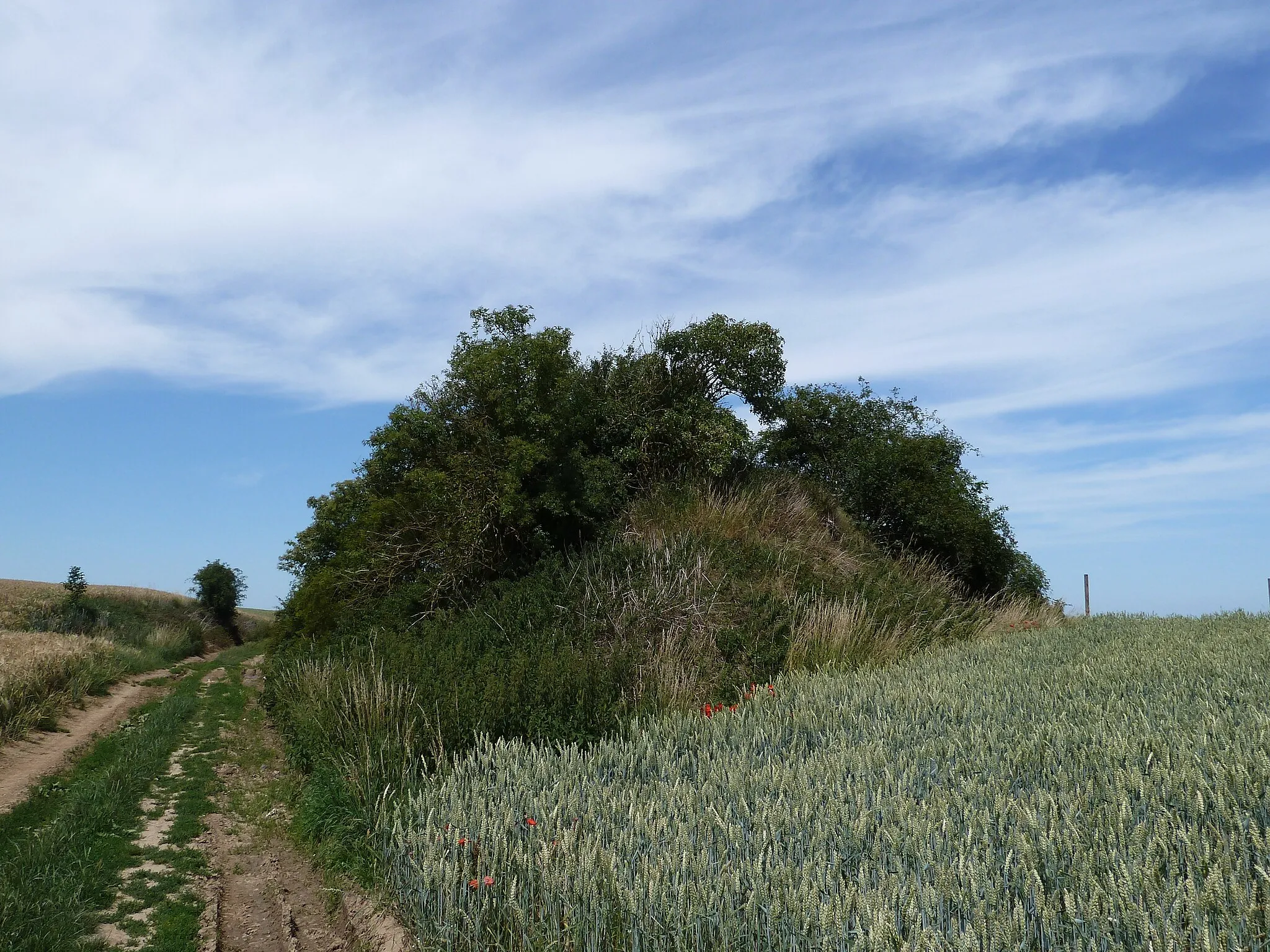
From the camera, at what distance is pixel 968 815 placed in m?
3.85

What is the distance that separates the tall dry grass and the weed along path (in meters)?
1.52

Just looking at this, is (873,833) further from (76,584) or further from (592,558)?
(76,584)

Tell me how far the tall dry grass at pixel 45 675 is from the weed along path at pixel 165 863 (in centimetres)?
152

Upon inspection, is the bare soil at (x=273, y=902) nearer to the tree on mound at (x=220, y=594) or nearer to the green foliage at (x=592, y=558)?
the green foliage at (x=592, y=558)

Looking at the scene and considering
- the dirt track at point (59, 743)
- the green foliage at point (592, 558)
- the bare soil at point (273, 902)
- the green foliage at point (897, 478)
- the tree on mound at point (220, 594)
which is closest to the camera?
the bare soil at point (273, 902)

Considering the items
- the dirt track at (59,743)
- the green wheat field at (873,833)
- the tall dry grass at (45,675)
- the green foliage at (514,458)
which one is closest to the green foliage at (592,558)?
the green foliage at (514,458)

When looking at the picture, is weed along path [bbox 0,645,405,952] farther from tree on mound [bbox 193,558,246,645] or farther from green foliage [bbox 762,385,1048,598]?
tree on mound [bbox 193,558,246,645]

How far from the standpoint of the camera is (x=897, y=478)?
21312 millimetres

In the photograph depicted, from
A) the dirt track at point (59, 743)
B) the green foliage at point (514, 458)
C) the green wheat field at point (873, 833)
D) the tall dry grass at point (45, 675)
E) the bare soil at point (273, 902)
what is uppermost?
the green foliage at point (514, 458)

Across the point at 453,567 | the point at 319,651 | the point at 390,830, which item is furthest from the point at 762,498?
the point at 390,830

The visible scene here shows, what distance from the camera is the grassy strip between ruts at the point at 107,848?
223 inches

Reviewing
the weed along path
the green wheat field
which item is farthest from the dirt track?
the green wheat field

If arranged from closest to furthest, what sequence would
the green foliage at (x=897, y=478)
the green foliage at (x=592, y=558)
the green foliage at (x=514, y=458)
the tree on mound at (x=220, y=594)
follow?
the green foliage at (x=592, y=558) < the green foliage at (x=514, y=458) < the green foliage at (x=897, y=478) < the tree on mound at (x=220, y=594)

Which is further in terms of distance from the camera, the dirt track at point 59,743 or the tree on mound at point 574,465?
the tree on mound at point 574,465
